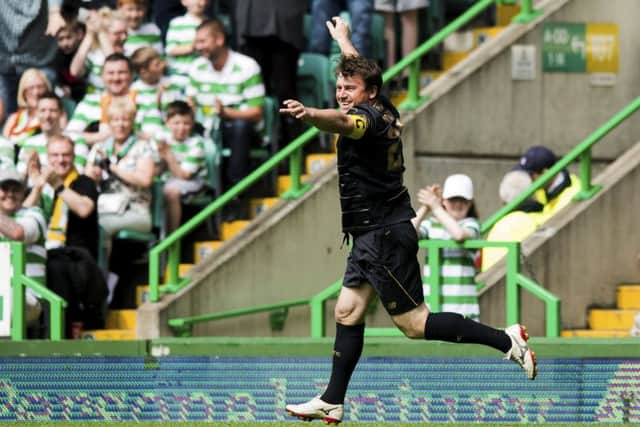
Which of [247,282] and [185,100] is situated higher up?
[185,100]

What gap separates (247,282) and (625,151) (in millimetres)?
4084

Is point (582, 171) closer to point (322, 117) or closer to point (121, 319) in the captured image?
point (121, 319)

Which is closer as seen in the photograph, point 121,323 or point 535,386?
point 535,386

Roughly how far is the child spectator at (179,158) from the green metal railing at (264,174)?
273 millimetres

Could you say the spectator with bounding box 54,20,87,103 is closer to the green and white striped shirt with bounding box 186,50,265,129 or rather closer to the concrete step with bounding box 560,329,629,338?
the green and white striped shirt with bounding box 186,50,265,129

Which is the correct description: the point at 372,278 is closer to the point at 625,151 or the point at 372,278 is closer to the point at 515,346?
the point at 515,346

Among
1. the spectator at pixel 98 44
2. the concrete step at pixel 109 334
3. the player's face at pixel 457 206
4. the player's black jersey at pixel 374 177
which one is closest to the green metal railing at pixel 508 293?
the player's face at pixel 457 206

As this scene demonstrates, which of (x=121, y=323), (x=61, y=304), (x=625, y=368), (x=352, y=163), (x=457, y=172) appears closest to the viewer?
(x=352, y=163)

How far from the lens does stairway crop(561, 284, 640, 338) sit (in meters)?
14.9

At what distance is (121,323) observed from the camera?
15.5m

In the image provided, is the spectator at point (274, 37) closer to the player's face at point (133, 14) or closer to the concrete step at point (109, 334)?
the player's face at point (133, 14)

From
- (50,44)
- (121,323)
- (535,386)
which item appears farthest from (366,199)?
(50,44)

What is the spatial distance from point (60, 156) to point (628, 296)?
4891 millimetres

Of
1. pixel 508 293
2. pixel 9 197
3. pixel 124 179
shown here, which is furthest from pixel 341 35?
pixel 124 179
